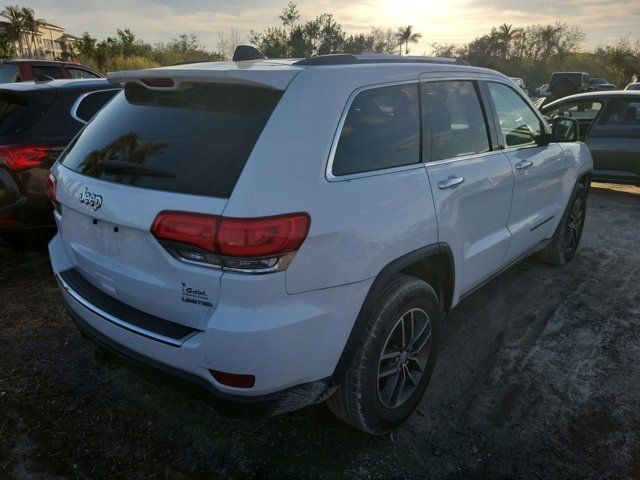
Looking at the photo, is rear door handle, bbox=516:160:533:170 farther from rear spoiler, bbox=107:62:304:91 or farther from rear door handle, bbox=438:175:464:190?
rear spoiler, bbox=107:62:304:91

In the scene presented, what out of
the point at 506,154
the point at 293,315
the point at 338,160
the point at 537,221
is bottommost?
the point at 537,221

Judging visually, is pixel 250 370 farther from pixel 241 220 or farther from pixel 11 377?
pixel 11 377

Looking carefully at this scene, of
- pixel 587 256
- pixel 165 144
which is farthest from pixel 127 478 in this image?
pixel 587 256

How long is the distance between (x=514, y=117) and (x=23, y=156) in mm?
3717

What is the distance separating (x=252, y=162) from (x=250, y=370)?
773mm

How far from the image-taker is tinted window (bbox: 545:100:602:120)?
782 cm

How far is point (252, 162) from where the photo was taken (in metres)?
1.72

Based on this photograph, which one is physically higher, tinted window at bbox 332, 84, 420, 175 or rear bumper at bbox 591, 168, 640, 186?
tinted window at bbox 332, 84, 420, 175

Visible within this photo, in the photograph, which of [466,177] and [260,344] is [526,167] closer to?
[466,177]

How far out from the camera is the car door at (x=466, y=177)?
2.48 m

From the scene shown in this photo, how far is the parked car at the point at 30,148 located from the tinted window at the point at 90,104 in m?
0.02

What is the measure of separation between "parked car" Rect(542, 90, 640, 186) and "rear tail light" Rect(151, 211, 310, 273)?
7.25m

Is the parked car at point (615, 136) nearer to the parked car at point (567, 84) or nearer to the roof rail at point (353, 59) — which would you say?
the roof rail at point (353, 59)

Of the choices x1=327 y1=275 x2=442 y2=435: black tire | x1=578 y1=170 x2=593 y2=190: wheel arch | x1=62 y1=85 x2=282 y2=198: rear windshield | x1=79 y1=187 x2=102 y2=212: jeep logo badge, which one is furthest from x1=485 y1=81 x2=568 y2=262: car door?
x1=79 y1=187 x2=102 y2=212: jeep logo badge
